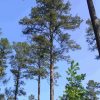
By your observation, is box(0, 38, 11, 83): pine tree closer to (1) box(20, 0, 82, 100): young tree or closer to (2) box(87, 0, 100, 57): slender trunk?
(1) box(20, 0, 82, 100): young tree

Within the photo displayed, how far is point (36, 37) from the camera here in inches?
1248

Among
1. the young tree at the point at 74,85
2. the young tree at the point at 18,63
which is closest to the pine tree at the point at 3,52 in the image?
the young tree at the point at 18,63

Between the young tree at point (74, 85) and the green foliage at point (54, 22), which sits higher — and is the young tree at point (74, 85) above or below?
below

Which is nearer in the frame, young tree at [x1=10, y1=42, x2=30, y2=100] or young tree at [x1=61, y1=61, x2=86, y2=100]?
young tree at [x1=61, y1=61, x2=86, y2=100]

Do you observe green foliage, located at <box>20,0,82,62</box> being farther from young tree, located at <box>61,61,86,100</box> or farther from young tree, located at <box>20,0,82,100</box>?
young tree, located at <box>61,61,86,100</box>

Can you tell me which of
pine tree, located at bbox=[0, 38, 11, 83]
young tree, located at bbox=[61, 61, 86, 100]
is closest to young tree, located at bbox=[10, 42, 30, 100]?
pine tree, located at bbox=[0, 38, 11, 83]

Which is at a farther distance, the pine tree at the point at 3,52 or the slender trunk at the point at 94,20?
the pine tree at the point at 3,52

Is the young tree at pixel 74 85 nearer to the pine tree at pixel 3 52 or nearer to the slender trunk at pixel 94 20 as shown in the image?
the slender trunk at pixel 94 20

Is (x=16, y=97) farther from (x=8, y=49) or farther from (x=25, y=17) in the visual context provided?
(x=25, y=17)

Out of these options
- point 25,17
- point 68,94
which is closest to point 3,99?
point 25,17

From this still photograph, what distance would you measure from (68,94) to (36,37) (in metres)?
17.6

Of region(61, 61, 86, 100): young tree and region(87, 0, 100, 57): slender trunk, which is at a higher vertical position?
region(87, 0, 100, 57): slender trunk

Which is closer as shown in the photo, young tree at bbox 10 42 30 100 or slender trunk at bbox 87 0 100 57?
slender trunk at bbox 87 0 100 57

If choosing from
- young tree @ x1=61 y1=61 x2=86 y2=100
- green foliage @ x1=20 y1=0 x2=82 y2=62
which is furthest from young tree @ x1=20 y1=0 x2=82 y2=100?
young tree @ x1=61 y1=61 x2=86 y2=100
